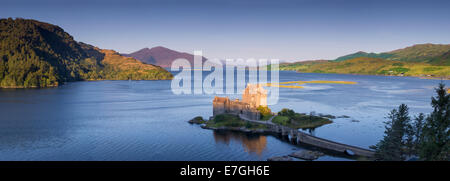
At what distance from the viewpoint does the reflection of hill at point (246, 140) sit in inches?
2322

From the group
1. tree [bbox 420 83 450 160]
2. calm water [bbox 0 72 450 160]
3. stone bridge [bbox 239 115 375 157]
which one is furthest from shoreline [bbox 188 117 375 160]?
tree [bbox 420 83 450 160]

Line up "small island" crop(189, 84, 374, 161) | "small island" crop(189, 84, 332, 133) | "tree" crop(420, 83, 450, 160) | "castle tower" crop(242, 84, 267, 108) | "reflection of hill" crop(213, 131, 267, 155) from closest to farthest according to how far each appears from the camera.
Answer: "tree" crop(420, 83, 450, 160), "reflection of hill" crop(213, 131, 267, 155), "small island" crop(189, 84, 374, 161), "small island" crop(189, 84, 332, 133), "castle tower" crop(242, 84, 267, 108)

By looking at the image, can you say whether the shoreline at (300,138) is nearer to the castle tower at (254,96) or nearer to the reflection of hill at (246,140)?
the reflection of hill at (246,140)

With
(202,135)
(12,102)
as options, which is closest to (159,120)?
(202,135)

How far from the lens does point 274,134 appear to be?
2749 inches

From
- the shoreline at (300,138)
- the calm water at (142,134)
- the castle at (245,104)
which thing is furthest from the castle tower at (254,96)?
the calm water at (142,134)

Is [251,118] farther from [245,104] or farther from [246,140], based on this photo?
[246,140]

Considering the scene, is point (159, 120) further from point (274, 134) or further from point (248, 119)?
point (274, 134)

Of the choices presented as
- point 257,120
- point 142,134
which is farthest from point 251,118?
point 142,134

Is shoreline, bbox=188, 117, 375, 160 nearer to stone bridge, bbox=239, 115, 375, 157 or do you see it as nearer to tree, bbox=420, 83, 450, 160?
stone bridge, bbox=239, 115, 375, 157

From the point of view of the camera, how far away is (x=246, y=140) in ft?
213

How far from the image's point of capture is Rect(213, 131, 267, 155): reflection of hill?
5897 centimetres

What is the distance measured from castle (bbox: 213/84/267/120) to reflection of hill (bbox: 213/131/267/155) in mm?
10682
